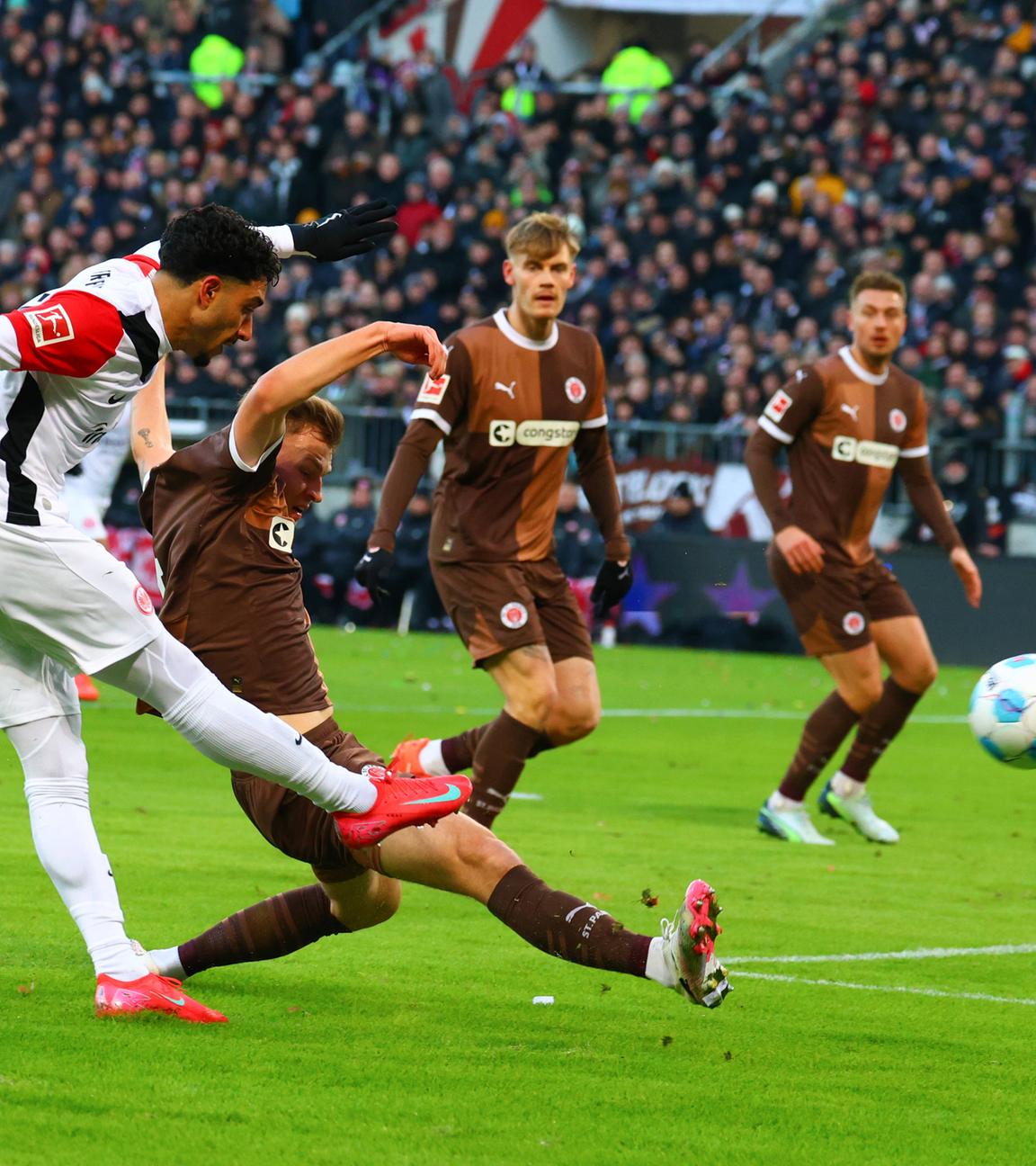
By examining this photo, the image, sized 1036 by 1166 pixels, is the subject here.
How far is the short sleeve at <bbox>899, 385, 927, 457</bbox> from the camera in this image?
31.8ft

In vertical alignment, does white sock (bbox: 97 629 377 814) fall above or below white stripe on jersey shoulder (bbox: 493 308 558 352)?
below

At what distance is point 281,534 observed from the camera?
4.99 m

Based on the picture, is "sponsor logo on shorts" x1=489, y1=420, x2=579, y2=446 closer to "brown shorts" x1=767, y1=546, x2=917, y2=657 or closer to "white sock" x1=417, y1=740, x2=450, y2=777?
"white sock" x1=417, y1=740, x2=450, y2=777

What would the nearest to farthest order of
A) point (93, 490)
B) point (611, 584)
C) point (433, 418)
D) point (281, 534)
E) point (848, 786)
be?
point (281, 534) → point (433, 418) → point (611, 584) → point (848, 786) → point (93, 490)

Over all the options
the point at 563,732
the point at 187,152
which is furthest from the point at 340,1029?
the point at 187,152

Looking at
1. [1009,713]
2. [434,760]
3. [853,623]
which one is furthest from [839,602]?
[1009,713]

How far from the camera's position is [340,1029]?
186 inches

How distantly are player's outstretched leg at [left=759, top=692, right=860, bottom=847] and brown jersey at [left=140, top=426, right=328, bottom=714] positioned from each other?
14.7ft

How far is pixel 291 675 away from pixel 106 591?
0.59 metres

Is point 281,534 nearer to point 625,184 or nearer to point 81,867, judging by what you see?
point 81,867

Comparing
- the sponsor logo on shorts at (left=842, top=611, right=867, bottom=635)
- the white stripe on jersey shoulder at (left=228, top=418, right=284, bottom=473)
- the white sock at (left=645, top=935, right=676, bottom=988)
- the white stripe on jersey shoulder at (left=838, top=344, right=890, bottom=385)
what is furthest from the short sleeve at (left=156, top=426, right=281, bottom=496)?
the white stripe on jersey shoulder at (left=838, top=344, right=890, bottom=385)

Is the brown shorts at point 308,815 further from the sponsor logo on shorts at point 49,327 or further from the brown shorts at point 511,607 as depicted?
the brown shorts at point 511,607

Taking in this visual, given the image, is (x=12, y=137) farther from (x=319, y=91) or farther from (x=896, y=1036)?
(x=896, y=1036)

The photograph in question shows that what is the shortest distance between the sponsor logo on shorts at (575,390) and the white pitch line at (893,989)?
3.02 m
